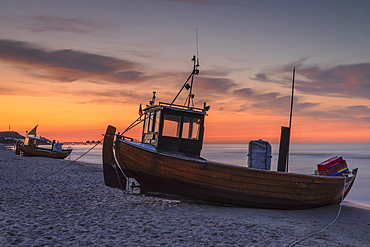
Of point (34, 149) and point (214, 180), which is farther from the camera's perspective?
point (34, 149)

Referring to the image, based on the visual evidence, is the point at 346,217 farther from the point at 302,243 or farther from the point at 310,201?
the point at 302,243

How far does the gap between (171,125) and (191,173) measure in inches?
88.4

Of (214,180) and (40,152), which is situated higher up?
(214,180)

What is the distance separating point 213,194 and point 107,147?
4.64 metres

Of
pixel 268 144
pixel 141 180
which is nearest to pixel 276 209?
pixel 268 144

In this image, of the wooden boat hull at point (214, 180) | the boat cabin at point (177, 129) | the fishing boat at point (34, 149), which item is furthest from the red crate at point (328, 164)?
the fishing boat at point (34, 149)

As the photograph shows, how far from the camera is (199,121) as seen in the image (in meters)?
11.9

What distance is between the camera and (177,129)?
459 inches

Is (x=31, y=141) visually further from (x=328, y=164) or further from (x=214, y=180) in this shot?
(x=328, y=164)

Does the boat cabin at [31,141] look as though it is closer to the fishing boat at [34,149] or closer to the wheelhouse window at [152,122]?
the fishing boat at [34,149]

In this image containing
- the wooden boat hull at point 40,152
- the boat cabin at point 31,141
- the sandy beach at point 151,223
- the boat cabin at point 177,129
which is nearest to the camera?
the sandy beach at point 151,223

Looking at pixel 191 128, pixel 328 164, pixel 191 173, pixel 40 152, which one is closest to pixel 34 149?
pixel 40 152

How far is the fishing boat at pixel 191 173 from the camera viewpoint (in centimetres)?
1038

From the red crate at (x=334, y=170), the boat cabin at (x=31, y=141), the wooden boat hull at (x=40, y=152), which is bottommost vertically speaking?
the wooden boat hull at (x=40, y=152)
